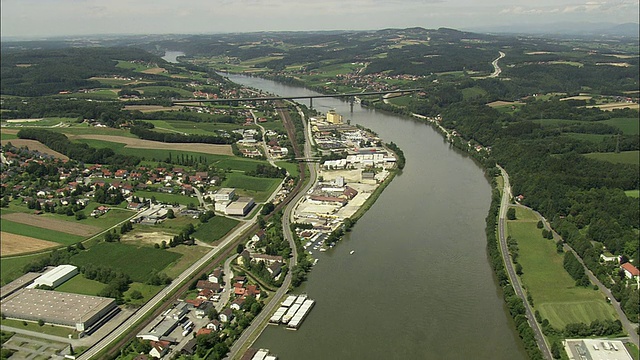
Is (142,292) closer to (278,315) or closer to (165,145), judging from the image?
(278,315)

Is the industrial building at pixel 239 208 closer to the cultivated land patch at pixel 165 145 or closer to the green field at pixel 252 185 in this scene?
the green field at pixel 252 185

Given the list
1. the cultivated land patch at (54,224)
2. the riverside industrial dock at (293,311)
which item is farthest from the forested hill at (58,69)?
the riverside industrial dock at (293,311)

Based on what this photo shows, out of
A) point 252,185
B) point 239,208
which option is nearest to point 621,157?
point 252,185

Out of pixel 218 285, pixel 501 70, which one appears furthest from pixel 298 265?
pixel 501 70

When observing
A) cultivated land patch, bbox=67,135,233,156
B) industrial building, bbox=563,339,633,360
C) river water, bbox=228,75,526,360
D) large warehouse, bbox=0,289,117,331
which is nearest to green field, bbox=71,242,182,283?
large warehouse, bbox=0,289,117,331

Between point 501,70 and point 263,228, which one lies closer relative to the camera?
point 263,228

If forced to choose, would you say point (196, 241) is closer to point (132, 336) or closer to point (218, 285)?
point (218, 285)
